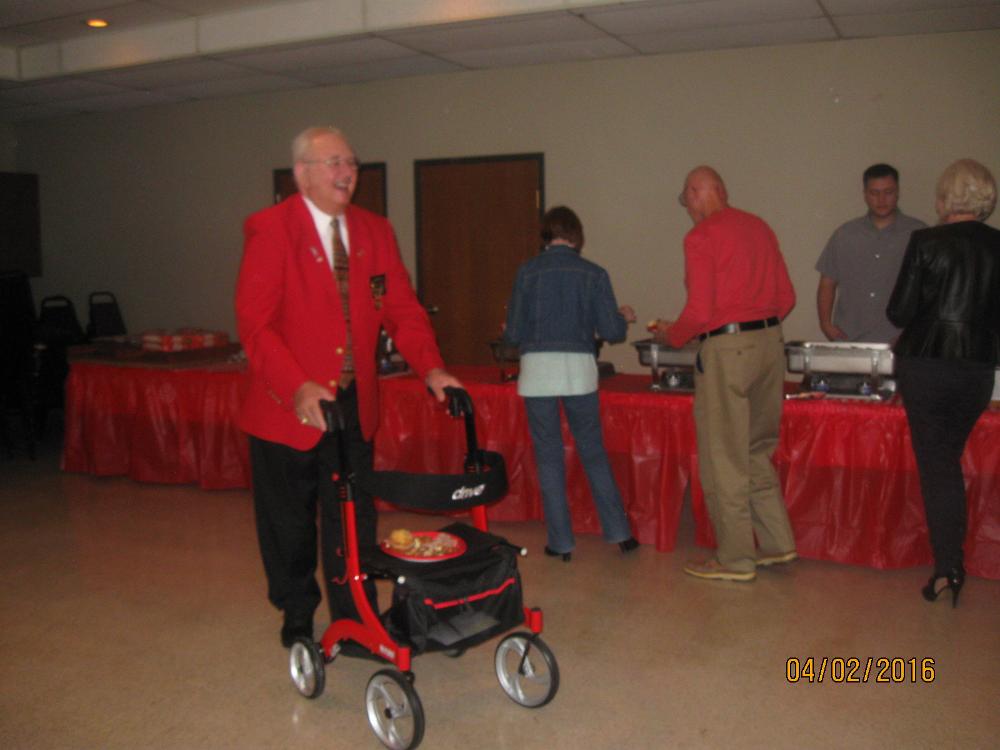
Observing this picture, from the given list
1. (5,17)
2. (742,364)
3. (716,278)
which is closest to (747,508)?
(742,364)

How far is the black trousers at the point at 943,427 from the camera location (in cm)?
315

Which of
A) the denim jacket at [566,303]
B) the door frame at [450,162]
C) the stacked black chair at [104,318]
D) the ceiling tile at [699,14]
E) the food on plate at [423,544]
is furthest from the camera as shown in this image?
the stacked black chair at [104,318]

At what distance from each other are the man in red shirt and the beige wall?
1.92m

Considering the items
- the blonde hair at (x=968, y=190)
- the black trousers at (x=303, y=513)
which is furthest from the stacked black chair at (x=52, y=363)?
the blonde hair at (x=968, y=190)

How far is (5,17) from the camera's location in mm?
5195

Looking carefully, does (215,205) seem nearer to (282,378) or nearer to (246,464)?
(246,464)

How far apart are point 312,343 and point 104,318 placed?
18.2 ft

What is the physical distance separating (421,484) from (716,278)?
1.62m

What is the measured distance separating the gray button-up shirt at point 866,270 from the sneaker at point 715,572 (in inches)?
64.1

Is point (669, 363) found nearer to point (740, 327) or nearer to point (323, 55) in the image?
point (740, 327)

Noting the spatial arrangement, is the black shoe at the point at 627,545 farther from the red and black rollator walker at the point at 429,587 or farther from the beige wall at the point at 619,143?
the beige wall at the point at 619,143

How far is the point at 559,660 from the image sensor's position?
2.90 metres

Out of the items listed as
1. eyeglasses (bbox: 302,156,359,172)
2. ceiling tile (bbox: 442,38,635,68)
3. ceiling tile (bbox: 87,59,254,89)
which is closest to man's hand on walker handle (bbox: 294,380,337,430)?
eyeglasses (bbox: 302,156,359,172)
